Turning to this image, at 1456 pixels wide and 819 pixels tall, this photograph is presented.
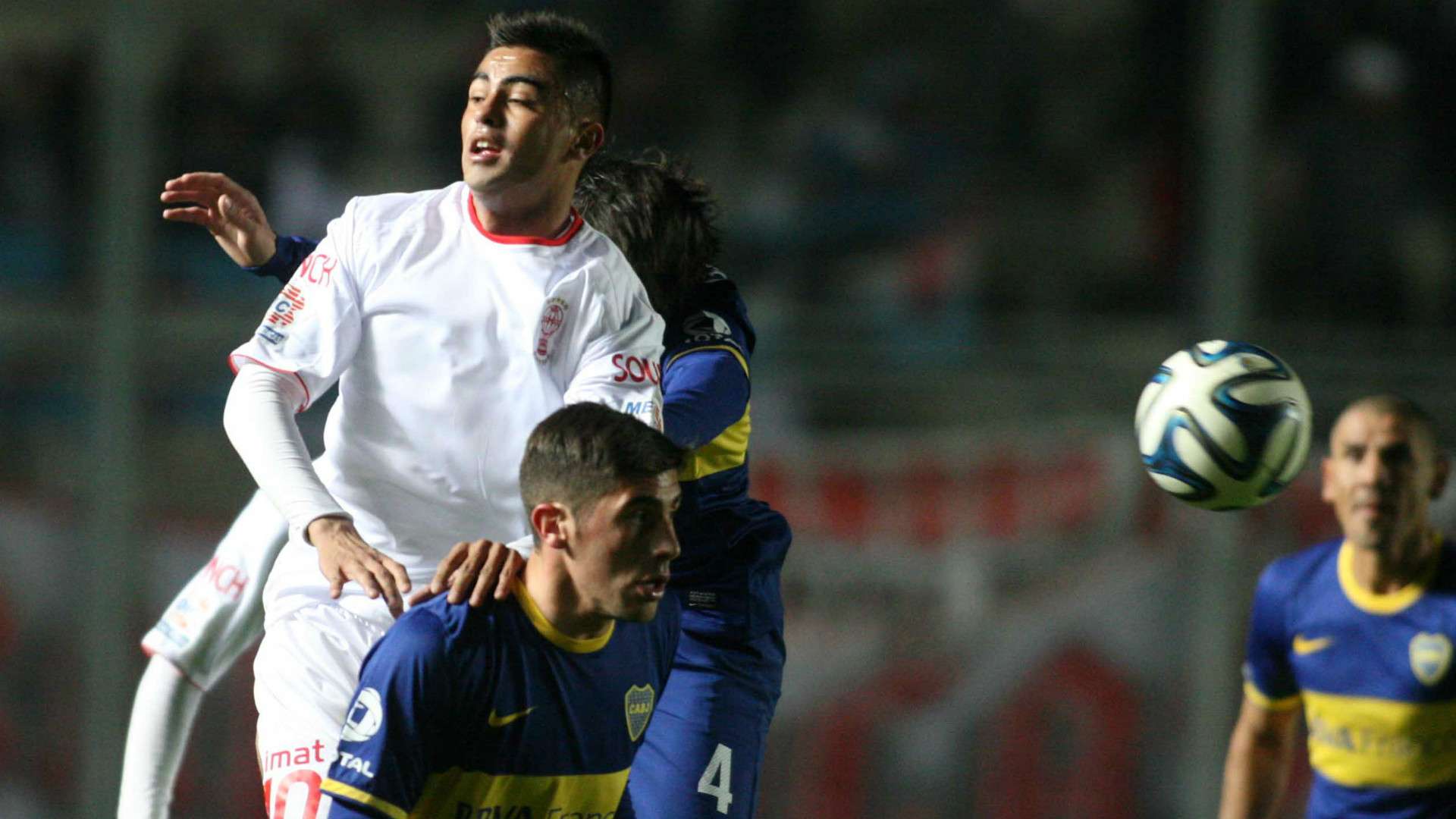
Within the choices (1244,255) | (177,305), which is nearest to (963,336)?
(1244,255)

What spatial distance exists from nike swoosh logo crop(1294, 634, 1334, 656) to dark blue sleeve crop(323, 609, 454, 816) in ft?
8.23

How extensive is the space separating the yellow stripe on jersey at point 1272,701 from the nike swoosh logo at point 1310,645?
0.11 metres

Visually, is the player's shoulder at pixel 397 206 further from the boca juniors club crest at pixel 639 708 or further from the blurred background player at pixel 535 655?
the boca juniors club crest at pixel 639 708

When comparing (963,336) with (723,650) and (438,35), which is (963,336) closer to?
(438,35)

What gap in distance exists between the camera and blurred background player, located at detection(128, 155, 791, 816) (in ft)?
10.6

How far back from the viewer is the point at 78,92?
25.3ft

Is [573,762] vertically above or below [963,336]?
below

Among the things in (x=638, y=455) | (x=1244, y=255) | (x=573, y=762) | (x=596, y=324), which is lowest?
(x=573, y=762)

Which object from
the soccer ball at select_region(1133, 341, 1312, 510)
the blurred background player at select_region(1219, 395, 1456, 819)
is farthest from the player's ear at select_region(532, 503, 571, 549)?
the blurred background player at select_region(1219, 395, 1456, 819)

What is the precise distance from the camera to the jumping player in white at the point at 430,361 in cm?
271

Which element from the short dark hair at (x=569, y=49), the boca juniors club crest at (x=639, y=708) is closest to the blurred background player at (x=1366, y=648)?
the boca juniors club crest at (x=639, y=708)

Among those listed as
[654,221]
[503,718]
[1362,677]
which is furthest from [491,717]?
[1362,677]

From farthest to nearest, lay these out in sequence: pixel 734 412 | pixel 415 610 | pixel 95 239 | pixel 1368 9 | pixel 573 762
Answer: pixel 1368 9
pixel 95 239
pixel 734 412
pixel 573 762
pixel 415 610

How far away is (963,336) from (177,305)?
10.9ft
